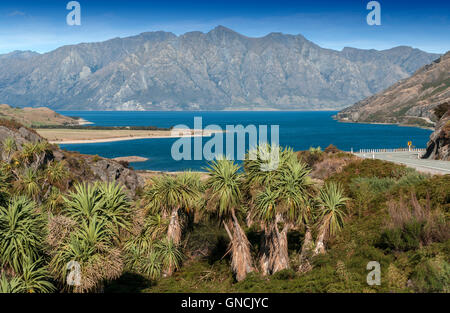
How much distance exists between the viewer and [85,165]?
207ft

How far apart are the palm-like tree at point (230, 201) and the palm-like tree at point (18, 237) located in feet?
28.2

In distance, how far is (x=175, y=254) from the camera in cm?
2373

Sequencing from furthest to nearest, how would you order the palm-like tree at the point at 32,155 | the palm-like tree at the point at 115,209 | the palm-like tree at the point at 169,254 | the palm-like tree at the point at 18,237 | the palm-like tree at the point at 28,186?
the palm-like tree at the point at 32,155 → the palm-like tree at the point at 28,186 → the palm-like tree at the point at 169,254 → the palm-like tree at the point at 115,209 → the palm-like tree at the point at 18,237

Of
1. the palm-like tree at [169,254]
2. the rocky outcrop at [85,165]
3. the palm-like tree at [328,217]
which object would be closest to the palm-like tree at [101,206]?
the palm-like tree at [169,254]

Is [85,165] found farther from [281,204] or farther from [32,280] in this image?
[32,280]

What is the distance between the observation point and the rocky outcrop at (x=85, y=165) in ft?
194

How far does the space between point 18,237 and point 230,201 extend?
998 centimetres

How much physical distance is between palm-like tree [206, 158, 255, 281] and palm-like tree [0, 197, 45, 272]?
8.58 metres

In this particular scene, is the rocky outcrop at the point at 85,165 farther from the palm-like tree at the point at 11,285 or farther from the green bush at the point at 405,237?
the green bush at the point at 405,237

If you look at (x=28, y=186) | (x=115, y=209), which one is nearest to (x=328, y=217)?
(x=115, y=209)

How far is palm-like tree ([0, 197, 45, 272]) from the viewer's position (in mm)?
14680

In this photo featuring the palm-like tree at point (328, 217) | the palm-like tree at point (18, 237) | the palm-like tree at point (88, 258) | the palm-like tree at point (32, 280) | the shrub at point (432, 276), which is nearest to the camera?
the shrub at point (432, 276)

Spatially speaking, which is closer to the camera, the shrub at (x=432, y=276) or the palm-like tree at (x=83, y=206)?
the shrub at (x=432, y=276)

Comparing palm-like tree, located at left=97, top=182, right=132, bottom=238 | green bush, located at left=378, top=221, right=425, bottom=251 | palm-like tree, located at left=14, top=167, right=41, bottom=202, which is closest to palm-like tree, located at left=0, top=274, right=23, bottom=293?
palm-like tree, located at left=97, top=182, right=132, bottom=238
